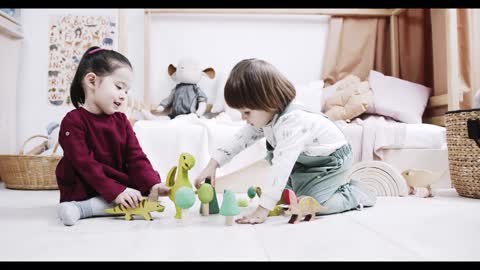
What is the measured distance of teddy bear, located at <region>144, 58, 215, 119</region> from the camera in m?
2.14

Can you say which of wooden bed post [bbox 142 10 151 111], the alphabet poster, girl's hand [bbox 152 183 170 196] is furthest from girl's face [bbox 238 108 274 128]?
the alphabet poster

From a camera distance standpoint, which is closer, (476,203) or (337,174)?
(337,174)

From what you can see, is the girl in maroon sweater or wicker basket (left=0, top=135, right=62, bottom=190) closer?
the girl in maroon sweater

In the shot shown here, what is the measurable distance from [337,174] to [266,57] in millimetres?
1369

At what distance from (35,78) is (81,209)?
1.56 meters

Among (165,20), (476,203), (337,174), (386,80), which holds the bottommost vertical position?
(476,203)

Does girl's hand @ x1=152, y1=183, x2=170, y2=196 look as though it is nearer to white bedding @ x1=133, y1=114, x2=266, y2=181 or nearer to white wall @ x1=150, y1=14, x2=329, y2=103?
white bedding @ x1=133, y1=114, x2=266, y2=181

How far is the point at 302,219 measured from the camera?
1025 millimetres

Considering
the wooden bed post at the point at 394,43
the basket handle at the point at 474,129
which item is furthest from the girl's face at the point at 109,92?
the wooden bed post at the point at 394,43

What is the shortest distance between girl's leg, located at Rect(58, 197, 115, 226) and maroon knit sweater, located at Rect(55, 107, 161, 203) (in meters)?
0.03

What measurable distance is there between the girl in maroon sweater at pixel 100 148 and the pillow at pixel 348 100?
1030mm

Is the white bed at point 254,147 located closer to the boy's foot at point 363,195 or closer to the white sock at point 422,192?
the white sock at point 422,192
